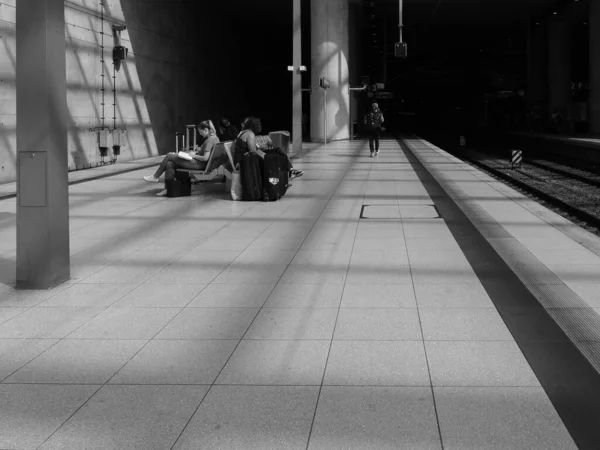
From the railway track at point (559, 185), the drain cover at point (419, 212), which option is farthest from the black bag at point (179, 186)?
the railway track at point (559, 185)

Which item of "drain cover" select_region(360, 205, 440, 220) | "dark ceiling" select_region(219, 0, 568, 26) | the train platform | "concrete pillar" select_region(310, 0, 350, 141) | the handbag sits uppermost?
"dark ceiling" select_region(219, 0, 568, 26)

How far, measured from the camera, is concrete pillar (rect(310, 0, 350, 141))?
37875 mm

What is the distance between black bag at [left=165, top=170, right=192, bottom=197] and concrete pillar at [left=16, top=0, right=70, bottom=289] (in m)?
6.23

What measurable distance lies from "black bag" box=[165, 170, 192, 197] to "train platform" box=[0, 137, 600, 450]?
308 cm

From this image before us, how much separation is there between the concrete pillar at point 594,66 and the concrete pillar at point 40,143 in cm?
3989

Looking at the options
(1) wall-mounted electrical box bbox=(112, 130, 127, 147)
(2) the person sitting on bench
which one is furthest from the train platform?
(1) wall-mounted electrical box bbox=(112, 130, 127, 147)

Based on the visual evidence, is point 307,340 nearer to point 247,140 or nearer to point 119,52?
point 247,140

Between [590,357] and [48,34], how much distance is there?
4.09 metres

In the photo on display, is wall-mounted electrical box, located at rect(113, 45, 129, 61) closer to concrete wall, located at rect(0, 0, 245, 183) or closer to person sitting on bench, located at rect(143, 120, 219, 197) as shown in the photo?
concrete wall, located at rect(0, 0, 245, 183)

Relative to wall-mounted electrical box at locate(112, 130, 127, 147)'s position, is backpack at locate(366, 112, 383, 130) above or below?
above

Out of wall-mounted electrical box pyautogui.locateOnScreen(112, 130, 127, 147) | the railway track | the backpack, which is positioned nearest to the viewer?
the railway track

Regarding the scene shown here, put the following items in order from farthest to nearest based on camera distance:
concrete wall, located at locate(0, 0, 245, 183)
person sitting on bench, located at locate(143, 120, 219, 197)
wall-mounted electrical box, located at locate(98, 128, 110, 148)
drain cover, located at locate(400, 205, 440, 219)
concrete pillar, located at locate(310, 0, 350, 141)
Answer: concrete pillar, located at locate(310, 0, 350, 141) < wall-mounted electrical box, located at locate(98, 128, 110, 148) < concrete wall, located at locate(0, 0, 245, 183) < person sitting on bench, located at locate(143, 120, 219, 197) < drain cover, located at locate(400, 205, 440, 219)

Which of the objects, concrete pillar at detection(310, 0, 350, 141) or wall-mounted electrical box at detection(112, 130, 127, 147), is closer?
wall-mounted electrical box at detection(112, 130, 127, 147)

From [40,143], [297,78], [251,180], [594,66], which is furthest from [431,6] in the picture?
[40,143]
